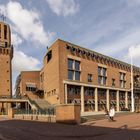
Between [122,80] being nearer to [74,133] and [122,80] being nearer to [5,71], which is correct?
[5,71]

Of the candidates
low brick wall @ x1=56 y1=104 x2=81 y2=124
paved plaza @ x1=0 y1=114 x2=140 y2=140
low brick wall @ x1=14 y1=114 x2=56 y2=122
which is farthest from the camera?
low brick wall @ x1=14 y1=114 x2=56 y2=122

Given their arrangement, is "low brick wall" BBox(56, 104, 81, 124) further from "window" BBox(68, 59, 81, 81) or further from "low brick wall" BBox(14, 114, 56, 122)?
"window" BBox(68, 59, 81, 81)

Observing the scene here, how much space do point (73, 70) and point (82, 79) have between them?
2941mm

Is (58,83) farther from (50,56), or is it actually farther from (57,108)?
(57,108)

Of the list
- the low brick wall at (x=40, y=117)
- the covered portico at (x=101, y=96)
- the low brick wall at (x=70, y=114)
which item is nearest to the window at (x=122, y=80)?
the covered portico at (x=101, y=96)

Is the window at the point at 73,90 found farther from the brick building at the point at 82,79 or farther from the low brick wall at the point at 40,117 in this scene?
Result: the low brick wall at the point at 40,117

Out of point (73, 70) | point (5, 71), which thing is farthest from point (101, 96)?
point (5, 71)

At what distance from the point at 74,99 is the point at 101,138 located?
37965mm

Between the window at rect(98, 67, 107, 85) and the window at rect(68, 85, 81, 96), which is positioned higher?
the window at rect(98, 67, 107, 85)

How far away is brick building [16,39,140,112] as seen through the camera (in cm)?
5250

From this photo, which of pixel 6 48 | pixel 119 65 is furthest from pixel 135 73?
pixel 6 48

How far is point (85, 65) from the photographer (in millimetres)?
57812

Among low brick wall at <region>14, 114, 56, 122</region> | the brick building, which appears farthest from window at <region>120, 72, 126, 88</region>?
low brick wall at <region>14, 114, 56, 122</region>

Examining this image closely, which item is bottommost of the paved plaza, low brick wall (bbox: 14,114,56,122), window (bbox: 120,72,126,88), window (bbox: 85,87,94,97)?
low brick wall (bbox: 14,114,56,122)
